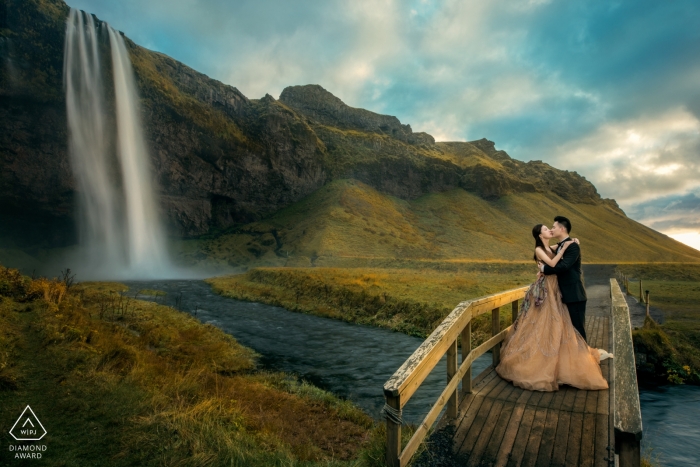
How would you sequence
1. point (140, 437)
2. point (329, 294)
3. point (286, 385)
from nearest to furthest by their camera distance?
point (140, 437) → point (286, 385) → point (329, 294)

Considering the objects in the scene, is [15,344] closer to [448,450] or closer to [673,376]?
[448,450]

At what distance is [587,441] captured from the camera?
15.0 feet

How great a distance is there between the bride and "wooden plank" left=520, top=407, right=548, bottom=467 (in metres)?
0.83

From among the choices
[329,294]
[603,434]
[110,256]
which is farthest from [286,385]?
[110,256]

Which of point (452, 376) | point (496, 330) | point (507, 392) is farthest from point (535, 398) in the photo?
point (496, 330)

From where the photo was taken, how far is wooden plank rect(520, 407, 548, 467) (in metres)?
4.34

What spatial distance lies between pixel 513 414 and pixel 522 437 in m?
0.59

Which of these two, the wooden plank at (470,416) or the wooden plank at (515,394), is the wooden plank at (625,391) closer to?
the wooden plank at (515,394)

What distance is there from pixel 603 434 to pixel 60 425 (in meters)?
7.35

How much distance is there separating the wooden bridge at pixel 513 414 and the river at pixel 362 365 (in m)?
2.41

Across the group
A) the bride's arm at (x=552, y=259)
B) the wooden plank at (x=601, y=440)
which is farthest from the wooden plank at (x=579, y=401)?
the bride's arm at (x=552, y=259)

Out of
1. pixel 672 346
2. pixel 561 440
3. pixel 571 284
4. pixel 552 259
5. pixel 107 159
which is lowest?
pixel 672 346

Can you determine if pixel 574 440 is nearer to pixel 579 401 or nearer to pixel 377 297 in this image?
pixel 579 401

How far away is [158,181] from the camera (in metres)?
85.3
